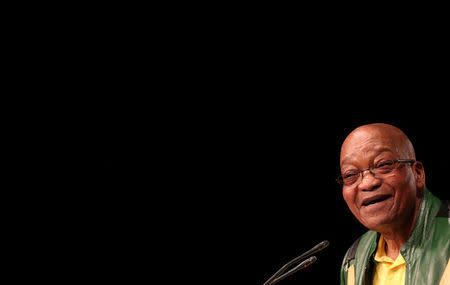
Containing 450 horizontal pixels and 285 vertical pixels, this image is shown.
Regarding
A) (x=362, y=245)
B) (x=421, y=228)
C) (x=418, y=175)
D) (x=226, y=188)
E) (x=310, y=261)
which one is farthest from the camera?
(x=226, y=188)

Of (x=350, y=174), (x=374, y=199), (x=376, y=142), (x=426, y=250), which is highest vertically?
(x=376, y=142)

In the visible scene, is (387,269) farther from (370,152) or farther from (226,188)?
(226,188)

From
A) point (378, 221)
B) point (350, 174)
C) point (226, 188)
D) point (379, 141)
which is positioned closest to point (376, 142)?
point (379, 141)

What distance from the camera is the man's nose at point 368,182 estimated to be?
2.02 meters

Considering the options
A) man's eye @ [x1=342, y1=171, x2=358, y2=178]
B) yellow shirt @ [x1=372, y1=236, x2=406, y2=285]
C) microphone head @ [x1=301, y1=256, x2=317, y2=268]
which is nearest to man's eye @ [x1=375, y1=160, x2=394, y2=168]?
man's eye @ [x1=342, y1=171, x2=358, y2=178]

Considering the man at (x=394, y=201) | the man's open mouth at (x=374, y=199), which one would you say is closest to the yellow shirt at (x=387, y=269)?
the man at (x=394, y=201)

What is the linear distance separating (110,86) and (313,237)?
1.84 metres

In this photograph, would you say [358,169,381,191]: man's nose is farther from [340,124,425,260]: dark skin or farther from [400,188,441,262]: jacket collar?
[400,188,441,262]: jacket collar

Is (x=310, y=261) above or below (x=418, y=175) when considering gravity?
below

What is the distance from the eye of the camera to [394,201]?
6.59ft

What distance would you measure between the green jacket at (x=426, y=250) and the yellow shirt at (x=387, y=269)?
1.1 inches

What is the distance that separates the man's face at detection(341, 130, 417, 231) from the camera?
2010mm

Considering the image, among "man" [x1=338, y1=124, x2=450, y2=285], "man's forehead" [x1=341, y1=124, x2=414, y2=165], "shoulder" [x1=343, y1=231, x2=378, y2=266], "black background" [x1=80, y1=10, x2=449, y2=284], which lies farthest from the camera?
"black background" [x1=80, y1=10, x2=449, y2=284]

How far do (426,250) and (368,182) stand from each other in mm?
345
